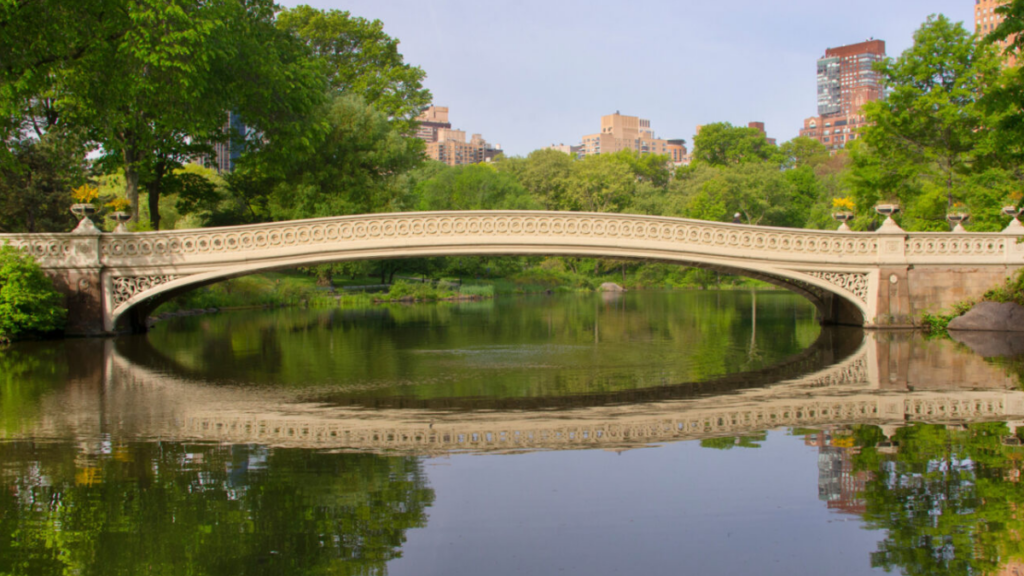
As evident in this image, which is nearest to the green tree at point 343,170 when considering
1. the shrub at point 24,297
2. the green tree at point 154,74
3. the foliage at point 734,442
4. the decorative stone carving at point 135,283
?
the green tree at point 154,74

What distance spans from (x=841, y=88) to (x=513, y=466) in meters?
181

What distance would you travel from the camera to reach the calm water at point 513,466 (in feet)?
14.7

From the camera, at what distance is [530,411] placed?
28.6ft

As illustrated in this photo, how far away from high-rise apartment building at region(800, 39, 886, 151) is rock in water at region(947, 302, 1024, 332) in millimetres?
146214

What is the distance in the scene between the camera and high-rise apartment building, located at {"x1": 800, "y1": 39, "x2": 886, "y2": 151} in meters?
157

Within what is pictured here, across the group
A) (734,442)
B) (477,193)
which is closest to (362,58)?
(477,193)

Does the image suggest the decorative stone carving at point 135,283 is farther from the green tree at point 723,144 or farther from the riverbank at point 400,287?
the green tree at point 723,144

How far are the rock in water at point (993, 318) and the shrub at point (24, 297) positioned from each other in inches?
759

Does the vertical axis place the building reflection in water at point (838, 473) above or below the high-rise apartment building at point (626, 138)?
below

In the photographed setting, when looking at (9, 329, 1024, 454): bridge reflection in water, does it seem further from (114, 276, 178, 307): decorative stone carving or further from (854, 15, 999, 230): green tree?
(854, 15, 999, 230): green tree

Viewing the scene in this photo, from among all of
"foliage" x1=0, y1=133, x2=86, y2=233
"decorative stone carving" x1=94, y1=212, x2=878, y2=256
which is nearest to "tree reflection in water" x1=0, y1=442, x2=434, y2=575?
"decorative stone carving" x1=94, y1=212, x2=878, y2=256

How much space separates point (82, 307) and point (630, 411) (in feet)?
44.7

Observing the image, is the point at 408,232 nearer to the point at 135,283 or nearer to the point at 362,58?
the point at 135,283

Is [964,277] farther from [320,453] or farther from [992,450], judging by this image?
[320,453]
